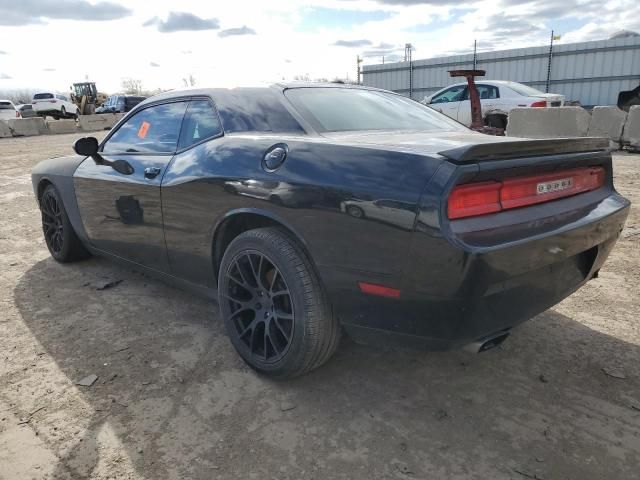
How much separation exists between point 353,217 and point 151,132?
194 cm

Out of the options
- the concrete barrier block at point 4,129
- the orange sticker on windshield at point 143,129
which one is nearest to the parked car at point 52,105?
the concrete barrier block at point 4,129

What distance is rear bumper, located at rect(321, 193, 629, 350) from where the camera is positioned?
177 centimetres

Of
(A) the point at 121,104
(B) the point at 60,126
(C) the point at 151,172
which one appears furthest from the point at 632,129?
(A) the point at 121,104

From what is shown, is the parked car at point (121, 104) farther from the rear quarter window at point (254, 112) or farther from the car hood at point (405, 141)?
the car hood at point (405, 141)

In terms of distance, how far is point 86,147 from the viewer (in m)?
3.54

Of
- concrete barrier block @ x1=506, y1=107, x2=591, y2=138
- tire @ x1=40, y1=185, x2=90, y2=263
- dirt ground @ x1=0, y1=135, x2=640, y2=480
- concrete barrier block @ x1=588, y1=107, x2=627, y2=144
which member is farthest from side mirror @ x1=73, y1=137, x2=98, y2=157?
concrete barrier block @ x1=588, y1=107, x2=627, y2=144

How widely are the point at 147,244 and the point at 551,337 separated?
256 centimetres

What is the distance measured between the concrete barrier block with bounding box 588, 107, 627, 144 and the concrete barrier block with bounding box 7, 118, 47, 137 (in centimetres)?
2315

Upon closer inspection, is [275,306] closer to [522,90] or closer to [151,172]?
[151,172]

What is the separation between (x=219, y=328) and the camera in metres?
3.12

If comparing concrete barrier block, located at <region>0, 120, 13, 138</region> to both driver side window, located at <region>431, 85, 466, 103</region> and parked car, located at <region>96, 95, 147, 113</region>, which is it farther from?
driver side window, located at <region>431, 85, 466, 103</region>

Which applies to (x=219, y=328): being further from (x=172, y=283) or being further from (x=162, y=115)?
(x=162, y=115)

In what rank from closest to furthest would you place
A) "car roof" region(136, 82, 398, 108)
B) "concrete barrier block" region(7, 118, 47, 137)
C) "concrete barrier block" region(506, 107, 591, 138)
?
1. "car roof" region(136, 82, 398, 108)
2. "concrete barrier block" region(506, 107, 591, 138)
3. "concrete barrier block" region(7, 118, 47, 137)

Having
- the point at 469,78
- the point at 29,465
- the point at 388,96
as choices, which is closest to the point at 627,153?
the point at 469,78
